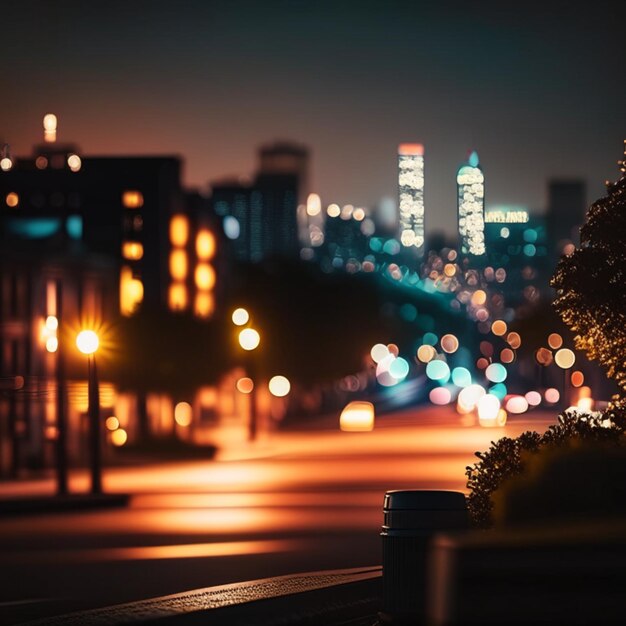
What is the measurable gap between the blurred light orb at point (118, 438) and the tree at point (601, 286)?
176ft

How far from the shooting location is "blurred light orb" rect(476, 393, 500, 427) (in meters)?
92.2

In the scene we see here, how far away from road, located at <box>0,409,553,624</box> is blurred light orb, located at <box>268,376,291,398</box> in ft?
182

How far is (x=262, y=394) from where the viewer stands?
436ft

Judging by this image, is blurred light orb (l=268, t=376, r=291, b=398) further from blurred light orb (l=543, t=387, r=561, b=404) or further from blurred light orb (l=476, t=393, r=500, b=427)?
blurred light orb (l=476, t=393, r=500, b=427)

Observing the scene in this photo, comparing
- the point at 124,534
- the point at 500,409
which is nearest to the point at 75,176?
the point at 500,409

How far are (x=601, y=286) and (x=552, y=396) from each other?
356 ft

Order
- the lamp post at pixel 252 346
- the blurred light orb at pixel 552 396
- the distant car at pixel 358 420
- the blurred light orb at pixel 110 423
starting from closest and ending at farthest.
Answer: the blurred light orb at pixel 110 423 < the lamp post at pixel 252 346 < the distant car at pixel 358 420 < the blurred light orb at pixel 552 396

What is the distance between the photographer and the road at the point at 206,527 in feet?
63.7

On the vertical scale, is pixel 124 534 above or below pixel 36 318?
below

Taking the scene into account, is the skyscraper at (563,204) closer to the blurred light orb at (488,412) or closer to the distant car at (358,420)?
the blurred light orb at (488,412)

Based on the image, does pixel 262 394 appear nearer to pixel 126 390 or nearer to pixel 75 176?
pixel 75 176

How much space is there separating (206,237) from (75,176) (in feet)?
56.8

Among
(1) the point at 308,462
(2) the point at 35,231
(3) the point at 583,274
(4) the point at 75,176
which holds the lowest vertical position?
(1) the point at 308,462

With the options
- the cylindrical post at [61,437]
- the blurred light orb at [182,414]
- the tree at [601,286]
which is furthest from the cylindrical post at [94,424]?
the blurred light orb at [182,414]
